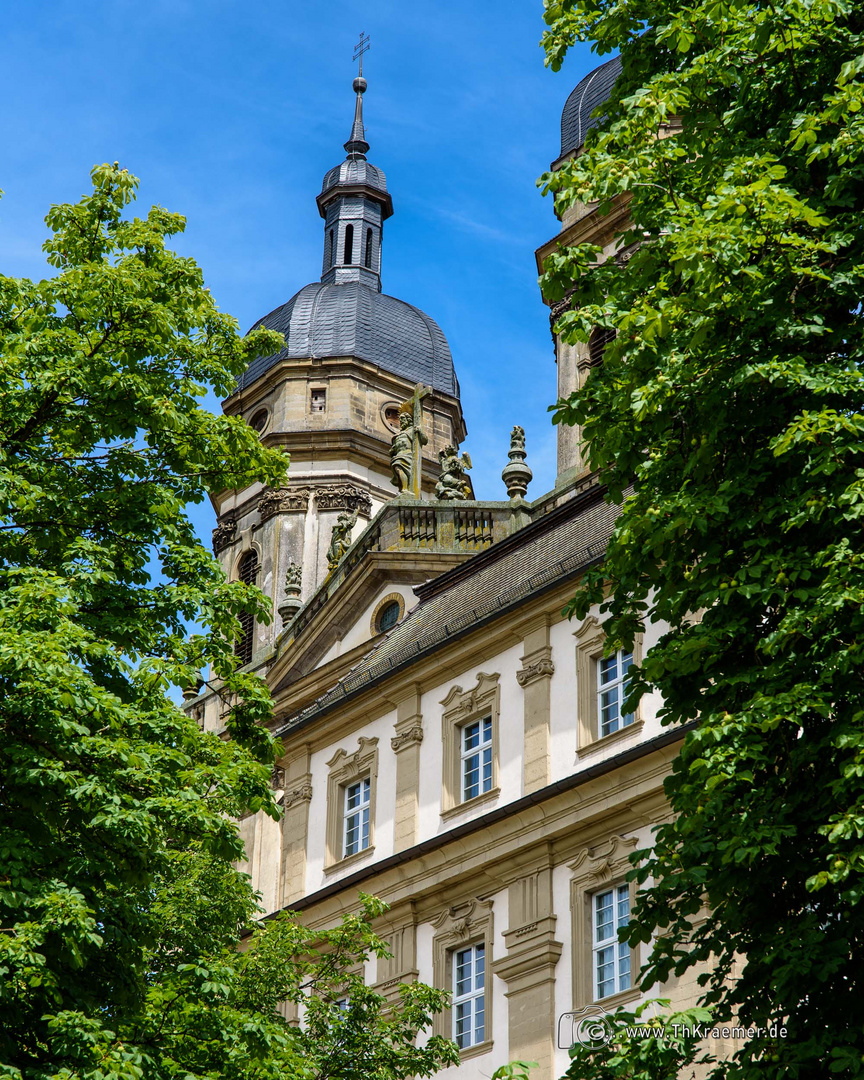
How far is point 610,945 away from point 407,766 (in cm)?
556

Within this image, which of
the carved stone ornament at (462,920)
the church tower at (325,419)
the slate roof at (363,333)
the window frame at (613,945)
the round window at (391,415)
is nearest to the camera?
the window frame at (613,945)

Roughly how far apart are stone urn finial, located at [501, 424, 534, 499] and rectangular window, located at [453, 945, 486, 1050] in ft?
41.1

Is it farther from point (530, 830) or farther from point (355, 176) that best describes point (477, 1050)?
point (355, 176)

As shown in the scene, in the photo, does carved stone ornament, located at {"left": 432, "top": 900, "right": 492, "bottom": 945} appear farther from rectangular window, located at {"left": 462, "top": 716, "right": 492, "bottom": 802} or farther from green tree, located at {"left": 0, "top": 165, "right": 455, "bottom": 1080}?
green tree, located at {"left": 0, "top": 165, "right": 455, "bottom": 1080}

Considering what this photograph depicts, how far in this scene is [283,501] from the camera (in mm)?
49156

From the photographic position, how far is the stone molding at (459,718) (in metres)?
25.6

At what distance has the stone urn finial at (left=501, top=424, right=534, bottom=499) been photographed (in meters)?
35.1

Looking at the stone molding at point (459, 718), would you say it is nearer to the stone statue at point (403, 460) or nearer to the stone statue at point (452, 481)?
the stone statue at point (452, 481)

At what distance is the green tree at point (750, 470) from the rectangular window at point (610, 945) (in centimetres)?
887

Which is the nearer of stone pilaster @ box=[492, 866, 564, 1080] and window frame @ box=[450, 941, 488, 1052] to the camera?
stone pilaster @ box=[492, 866, 564, 1080]

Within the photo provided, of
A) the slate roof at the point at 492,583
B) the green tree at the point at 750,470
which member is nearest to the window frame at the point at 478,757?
the slate roof at the point at 492,583

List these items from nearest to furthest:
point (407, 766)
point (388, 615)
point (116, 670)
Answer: point (116, 670) < point (407, 766) < point (388, 615)

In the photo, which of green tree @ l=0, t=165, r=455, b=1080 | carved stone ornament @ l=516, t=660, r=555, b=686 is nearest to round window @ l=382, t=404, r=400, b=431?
carved stone ornament @ l=516, t=660, r=555, b=686

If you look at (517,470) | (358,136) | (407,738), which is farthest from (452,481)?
(358,136)
